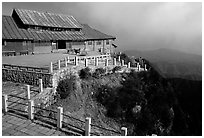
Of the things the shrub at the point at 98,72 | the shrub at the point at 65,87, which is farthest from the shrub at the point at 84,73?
the shrub at the point at 65,87

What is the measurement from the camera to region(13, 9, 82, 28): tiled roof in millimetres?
29870

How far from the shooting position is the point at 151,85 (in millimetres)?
22641

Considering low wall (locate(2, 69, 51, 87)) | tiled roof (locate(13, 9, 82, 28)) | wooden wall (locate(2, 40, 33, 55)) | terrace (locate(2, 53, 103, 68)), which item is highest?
tiled roof (locate(13, 9, 82, 28))

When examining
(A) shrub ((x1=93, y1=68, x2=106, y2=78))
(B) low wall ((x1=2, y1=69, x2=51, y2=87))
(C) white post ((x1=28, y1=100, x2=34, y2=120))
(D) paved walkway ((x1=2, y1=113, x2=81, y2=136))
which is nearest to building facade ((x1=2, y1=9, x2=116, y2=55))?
(B) low wall ((x1=2, y1=69, x2=51, y2=87))

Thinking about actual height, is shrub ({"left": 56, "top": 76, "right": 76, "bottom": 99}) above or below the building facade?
below

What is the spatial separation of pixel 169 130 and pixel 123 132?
11.2 meters

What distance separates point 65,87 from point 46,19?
764 inches

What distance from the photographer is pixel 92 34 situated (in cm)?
3812

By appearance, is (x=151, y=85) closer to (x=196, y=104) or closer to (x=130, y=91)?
(x=130, y=91)

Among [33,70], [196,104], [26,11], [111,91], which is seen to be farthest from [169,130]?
[26,11]

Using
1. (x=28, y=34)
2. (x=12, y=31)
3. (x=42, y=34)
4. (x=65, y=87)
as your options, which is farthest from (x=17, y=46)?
(x=65, y=87)

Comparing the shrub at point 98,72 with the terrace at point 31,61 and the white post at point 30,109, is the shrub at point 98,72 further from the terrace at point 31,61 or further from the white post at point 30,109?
the white post at point 30,109

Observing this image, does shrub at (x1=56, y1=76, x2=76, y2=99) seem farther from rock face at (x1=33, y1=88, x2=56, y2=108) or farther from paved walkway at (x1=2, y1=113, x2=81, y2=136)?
paved walkway at (x1=2, y1=113, x2=81, y2=136)

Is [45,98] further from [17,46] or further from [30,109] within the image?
[17,46]
